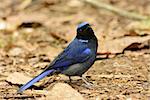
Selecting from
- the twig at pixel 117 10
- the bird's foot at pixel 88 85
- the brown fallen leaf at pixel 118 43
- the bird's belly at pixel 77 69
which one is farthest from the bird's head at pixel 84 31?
the twig at pixel 117 10

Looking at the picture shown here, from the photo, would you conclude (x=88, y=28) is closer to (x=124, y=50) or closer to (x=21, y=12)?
(x=124, y=50)

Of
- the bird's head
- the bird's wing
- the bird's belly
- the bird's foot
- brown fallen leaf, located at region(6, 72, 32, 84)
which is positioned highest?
the bird's head

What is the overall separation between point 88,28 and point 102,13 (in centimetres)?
380

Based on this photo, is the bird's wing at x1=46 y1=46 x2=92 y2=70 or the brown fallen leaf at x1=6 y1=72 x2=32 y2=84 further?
the brown fallen leaf at x1=6 y1=72 x2=32 y2=84

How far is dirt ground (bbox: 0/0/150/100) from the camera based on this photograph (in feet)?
15.9

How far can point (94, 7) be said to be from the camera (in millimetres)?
8773

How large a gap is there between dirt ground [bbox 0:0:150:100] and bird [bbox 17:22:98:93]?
177mm

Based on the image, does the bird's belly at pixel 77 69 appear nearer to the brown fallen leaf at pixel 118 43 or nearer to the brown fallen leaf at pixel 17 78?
the brown fallen leaf at pixel 17 78

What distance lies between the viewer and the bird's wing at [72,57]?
4832mm

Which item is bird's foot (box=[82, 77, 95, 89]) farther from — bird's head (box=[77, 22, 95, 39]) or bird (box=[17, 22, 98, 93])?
bird's head (box=[77, 22, 95, 39])

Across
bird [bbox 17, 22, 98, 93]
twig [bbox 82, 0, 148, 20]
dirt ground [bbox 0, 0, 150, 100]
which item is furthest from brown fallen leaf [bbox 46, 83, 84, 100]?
twig [bbox 82, 0, 148, 20]

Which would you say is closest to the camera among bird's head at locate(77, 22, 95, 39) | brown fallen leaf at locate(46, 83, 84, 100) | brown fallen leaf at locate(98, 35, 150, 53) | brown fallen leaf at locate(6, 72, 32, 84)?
brown fallen leaf at locate(46, 83, 84, 100)

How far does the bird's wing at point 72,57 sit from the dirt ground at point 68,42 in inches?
9.0

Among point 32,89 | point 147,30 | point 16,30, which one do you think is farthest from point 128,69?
point 16,30
